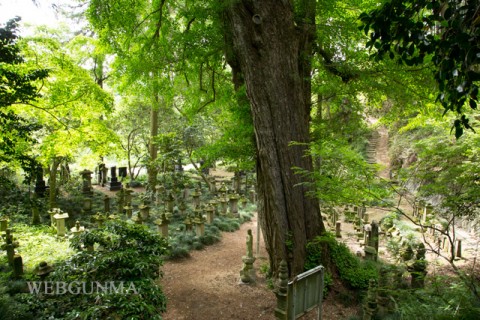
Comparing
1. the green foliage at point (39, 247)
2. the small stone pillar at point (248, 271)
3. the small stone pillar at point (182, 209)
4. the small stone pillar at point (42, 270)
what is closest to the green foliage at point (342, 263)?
the small stone pillar at point (248, 271)

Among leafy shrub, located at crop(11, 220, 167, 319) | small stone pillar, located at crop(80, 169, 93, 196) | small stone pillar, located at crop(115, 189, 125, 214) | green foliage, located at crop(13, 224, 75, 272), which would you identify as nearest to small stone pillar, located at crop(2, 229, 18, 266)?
green foliage, located at crop(13, 224, 75, 272)

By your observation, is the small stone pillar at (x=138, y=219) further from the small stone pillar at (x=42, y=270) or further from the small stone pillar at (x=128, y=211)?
the small stone pillar at (x=42, y=270)

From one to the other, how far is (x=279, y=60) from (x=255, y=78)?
553 mm

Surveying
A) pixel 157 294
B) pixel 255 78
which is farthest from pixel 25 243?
pixel 255 78

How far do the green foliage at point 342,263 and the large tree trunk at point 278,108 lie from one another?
25cm

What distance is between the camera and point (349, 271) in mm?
5965

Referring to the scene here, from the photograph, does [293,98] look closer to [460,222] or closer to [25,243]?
[25,243]

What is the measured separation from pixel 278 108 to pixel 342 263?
3.54m

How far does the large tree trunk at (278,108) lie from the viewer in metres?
5.11

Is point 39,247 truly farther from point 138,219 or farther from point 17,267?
point 138,219

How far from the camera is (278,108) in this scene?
5219 mm

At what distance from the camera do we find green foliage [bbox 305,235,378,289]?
566 cm

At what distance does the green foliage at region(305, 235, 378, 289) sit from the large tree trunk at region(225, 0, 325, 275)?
9.9 inches

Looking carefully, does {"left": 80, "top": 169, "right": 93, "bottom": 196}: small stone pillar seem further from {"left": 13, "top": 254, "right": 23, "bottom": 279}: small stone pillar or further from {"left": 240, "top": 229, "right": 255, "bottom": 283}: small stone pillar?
{"left": 240, "top": 229, "right": 255, "bottom": 283}: small stone pillar
